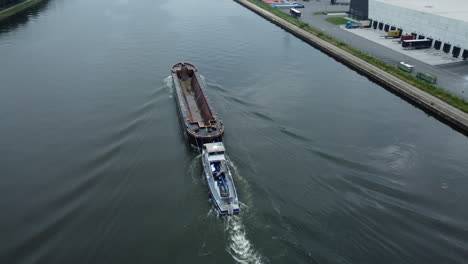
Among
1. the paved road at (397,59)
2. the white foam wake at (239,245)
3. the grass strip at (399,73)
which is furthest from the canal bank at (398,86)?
the white foam wake at (239,245)

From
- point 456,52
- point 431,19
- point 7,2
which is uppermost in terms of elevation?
point 7,2

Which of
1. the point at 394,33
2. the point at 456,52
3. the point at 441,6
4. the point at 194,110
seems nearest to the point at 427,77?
the point at 456,52

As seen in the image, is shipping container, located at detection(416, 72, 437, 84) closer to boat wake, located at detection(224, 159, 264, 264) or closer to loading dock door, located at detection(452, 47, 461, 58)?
loading dock door, located at detection(452, 47, 461, 58)

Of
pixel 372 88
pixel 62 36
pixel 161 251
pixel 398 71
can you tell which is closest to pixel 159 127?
pixel 161 251

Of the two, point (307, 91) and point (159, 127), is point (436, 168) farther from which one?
point (159, 127)

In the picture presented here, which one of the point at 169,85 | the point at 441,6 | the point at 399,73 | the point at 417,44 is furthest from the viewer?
the point at 441,6

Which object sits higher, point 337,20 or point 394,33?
point 337,20

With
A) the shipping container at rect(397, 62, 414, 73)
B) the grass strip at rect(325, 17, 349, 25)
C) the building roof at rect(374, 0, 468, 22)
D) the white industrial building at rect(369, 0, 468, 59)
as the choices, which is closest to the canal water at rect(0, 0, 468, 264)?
the shipping container at rect(397, 62, 414, 73)

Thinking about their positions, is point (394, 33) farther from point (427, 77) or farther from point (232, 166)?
point (232, 166)

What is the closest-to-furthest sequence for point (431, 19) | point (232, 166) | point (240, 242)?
point (240, 242), point (232, 166), point (431, 19)
